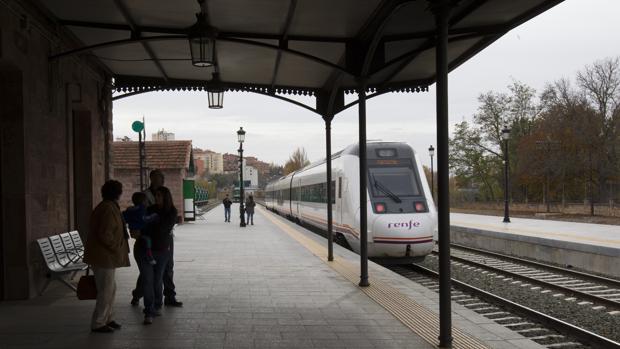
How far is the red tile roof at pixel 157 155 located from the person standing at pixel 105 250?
18.9 m

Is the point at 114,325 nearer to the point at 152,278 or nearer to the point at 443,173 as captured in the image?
the point at 152,278

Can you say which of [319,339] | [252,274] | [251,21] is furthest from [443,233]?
[252,274]

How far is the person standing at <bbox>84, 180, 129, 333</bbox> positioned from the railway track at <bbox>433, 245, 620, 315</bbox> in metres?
7.04

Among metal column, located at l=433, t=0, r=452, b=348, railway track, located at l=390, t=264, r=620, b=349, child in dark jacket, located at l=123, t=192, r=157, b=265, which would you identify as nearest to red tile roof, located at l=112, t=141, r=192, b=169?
railway track, located at l=390, t=264, r=620, b=349

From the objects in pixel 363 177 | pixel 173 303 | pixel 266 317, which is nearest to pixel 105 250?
pixel 173 303

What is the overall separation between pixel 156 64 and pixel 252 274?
403cm

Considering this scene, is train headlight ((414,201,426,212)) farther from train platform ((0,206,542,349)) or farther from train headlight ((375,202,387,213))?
train platform ((0,206,542,349))

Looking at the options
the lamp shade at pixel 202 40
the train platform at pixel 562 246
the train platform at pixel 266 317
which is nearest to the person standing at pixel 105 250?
the train platform at pixel 266 317

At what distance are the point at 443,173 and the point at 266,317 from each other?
268 centimetres

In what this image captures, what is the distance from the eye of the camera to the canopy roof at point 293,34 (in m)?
7.07

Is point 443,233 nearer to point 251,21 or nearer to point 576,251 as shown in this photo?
point 251,21

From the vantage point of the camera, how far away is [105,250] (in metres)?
5.61

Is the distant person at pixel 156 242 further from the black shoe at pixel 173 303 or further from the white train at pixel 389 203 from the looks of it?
the white train at pixel 389 203

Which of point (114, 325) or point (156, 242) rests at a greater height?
point (156, 242)
